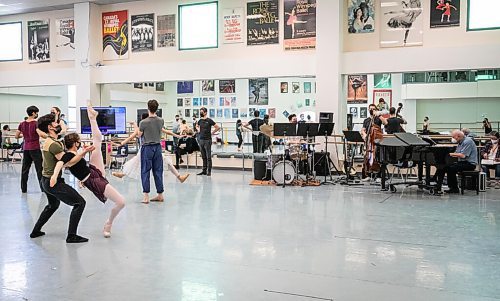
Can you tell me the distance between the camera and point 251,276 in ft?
13.5

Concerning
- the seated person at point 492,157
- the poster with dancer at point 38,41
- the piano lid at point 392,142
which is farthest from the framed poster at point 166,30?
the seated person at point 492,157

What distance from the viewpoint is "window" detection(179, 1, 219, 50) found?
14320mm

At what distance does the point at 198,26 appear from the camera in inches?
571

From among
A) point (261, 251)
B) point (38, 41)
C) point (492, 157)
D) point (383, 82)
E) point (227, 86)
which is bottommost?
point (261, 251)

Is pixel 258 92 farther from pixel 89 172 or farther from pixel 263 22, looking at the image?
pixel 89 172

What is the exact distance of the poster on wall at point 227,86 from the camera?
15.1 m

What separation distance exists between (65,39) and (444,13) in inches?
460

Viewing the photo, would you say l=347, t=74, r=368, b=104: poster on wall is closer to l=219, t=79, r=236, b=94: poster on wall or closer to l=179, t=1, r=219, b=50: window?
l=219, t=79, r=236, b=94: poster on wall

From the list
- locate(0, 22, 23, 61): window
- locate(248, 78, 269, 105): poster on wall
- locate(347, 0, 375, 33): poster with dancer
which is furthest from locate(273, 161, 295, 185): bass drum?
locate(0, 22, 23, 61): window

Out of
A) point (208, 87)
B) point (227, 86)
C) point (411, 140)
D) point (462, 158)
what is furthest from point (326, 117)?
point (208, 87)

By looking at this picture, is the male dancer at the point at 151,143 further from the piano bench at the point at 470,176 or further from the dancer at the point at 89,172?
the piano bench at the point at 470,176

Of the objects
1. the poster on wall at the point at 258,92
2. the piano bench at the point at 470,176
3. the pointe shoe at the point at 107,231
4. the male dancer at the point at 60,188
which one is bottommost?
the pointe shoe at the point at 107,231

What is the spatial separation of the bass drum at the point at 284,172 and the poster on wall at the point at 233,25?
5.08m

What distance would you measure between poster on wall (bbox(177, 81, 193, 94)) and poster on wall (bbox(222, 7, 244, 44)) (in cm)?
213
